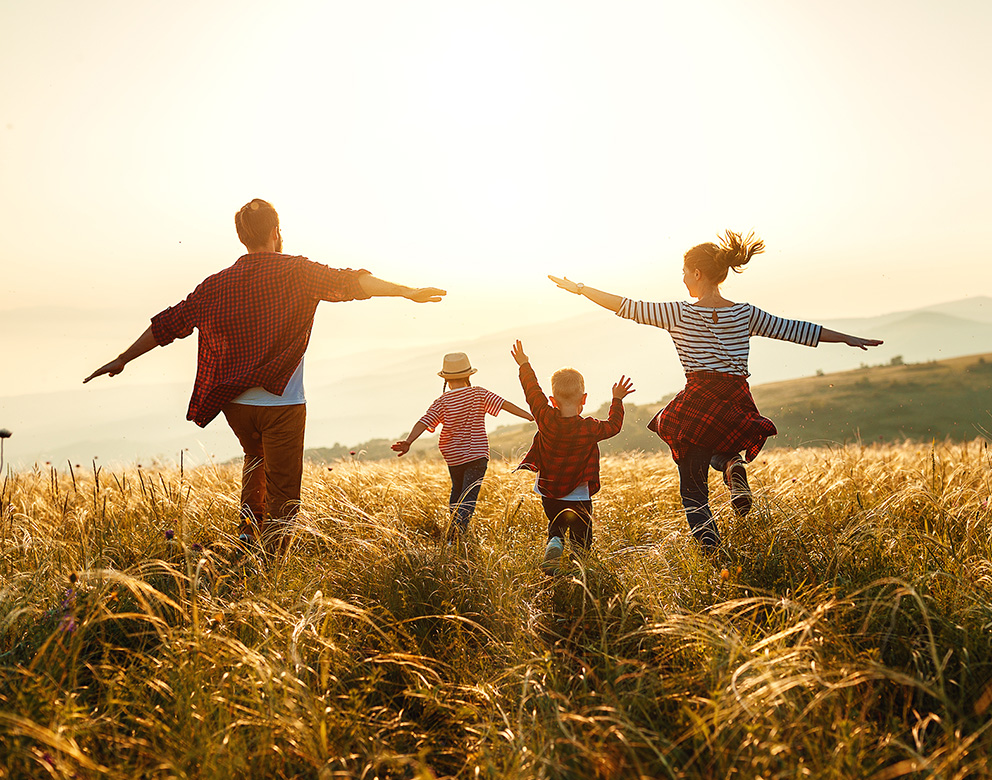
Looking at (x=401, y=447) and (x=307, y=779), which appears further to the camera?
(x=401, y=447)

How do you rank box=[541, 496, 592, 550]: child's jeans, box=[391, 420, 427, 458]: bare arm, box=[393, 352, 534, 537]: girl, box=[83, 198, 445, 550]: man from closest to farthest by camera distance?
box=[83, 198, 445, 550]: man, box=[541, 496, 592, 550]: child's jeans, box=[391, 420, 427, 458]: bare arm, box=[393, 352, 534, 537]: girl

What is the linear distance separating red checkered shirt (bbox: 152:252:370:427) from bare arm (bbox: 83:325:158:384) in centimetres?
8

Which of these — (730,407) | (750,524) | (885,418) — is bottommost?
(885,418)

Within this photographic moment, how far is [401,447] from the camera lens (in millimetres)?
5355

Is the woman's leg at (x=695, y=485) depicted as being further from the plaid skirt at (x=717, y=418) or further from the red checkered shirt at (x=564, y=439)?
the red checkered shirt at (x=564, y=439)

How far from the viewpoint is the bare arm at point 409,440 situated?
5.28 meters

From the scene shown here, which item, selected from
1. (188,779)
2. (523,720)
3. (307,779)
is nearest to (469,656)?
(523,720)

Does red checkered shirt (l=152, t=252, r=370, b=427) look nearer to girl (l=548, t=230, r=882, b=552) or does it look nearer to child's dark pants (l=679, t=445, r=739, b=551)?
girl (l=548, t=230, r=882, b=552)

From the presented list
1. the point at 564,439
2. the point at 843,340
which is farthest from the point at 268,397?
the point at 843,340

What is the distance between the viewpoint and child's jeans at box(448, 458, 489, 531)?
5426 mm

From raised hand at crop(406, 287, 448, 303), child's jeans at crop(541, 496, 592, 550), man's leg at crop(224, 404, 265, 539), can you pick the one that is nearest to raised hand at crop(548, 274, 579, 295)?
raised hand at crop(406, 287, 448, 303)

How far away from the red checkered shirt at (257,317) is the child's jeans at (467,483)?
1.76 m

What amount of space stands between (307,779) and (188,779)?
15.1 inches

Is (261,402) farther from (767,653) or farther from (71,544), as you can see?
Result: (767,653)
